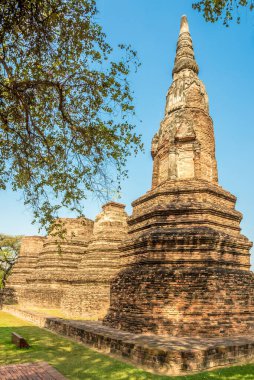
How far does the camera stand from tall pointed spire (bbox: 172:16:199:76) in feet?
42.6

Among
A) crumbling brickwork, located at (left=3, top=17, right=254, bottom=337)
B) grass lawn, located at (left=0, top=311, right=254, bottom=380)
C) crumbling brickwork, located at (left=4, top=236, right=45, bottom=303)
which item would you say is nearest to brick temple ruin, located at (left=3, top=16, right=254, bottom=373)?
crumbling brickwork, located at (left=3, top=17, right=254, bottom=337)

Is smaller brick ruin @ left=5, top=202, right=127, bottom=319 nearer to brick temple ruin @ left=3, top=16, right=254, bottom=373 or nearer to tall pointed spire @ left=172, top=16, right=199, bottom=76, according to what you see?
brick temple ruin @ left=3, top=16, right=254, bottom=373

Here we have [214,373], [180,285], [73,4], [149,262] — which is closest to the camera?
[214,373]

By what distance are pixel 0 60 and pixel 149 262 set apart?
5.99 m

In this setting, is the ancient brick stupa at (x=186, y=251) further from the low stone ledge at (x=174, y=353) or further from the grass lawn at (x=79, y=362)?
the grass lawn at (x=79, y=362)

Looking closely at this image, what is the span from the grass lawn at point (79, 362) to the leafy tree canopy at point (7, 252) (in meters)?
25.2

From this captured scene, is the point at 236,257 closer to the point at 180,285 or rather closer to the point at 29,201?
the point at 180,285

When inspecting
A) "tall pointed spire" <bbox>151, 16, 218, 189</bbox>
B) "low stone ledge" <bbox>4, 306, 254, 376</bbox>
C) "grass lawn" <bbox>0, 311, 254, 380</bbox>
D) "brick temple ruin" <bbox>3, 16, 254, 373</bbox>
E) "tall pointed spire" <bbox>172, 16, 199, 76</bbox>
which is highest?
"tall pointed spire" <bbox>172, 16, 199, 76</bbox>

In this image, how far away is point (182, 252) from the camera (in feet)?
28.1

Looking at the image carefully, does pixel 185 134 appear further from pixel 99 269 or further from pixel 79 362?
pixel 99 269

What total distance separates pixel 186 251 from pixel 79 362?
389cm

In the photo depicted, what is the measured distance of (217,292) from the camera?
25.8 ft

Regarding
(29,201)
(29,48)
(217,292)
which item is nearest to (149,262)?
(217,292)

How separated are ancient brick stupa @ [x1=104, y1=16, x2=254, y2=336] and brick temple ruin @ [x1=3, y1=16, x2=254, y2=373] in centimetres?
2
